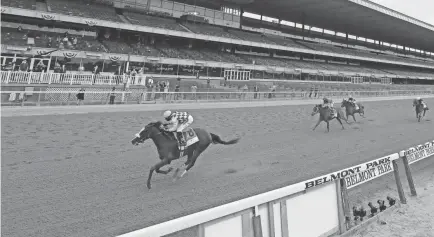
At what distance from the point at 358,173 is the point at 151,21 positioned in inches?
1135

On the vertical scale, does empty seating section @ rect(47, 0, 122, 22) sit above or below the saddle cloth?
above

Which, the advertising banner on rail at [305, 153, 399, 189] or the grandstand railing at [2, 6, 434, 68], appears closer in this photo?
the advertising banner on rail at [305, 153, 399, 189]

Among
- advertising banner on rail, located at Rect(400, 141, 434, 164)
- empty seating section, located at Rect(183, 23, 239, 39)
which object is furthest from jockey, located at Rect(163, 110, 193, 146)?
empty seating section, located at Rect(183, 23, 239, 39)

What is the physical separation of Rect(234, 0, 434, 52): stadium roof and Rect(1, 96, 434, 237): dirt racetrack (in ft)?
106

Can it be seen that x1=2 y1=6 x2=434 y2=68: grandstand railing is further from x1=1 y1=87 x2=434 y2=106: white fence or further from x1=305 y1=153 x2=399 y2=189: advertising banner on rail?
x1=305 y1=153 x2=399 y2=189: advertising banner on rail

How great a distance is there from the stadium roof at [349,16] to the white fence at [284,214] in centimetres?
3939

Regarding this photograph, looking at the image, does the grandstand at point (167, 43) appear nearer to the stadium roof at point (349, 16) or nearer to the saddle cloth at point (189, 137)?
the stadium roof at point (349, 16)

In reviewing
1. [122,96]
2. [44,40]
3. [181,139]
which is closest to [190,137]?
[181,139]

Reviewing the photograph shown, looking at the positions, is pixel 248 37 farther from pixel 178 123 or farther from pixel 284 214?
pixel 284 214

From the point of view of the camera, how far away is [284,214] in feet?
9.79

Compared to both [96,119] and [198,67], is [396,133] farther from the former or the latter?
[198,67]

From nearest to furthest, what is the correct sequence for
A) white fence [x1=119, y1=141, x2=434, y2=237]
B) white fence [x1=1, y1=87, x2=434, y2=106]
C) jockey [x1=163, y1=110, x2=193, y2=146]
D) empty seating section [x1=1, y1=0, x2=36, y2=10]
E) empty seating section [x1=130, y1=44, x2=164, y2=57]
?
white fence [x1=119, y1=141, x2=434, y2=237] < jockey [x1=163, y1=110, x2=193, y2=146] < white fence [x1=1, y1=87, x2=434, y2=106] < empty seating section [x1=1, y1=0, x2=36, y2=10] < empty seating section [x1=130, y1=44, x2=164, y2=57]

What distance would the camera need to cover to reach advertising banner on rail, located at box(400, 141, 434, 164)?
216 inches

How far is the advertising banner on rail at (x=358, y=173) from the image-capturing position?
11.3 ft
